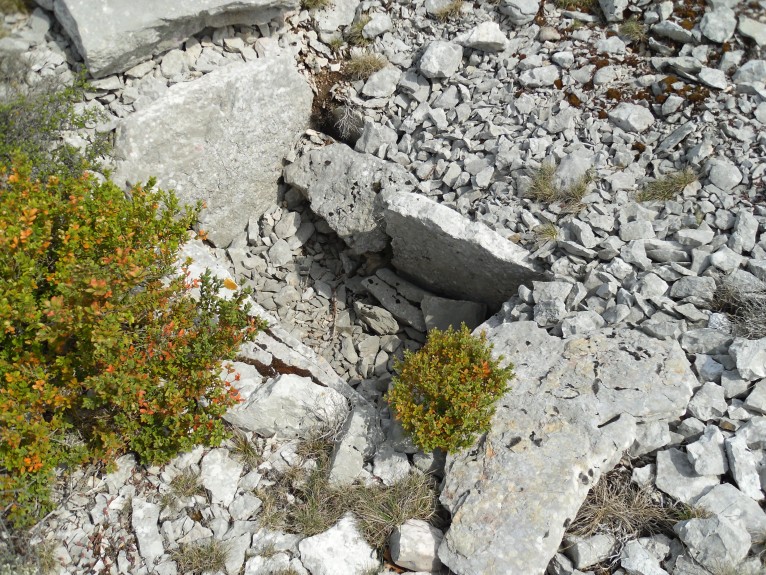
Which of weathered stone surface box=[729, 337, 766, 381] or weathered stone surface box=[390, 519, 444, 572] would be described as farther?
weathered stone surface box=[729, 337, 766, 381]

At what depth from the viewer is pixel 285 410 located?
17.4 ft

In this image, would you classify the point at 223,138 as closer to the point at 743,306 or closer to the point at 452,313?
the point at 452,313

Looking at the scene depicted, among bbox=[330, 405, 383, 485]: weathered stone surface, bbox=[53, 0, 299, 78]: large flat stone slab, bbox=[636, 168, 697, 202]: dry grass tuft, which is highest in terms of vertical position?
bbox=[53, 0, 299, 78]: large flat stone slab

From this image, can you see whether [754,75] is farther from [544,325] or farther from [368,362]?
[368,362]

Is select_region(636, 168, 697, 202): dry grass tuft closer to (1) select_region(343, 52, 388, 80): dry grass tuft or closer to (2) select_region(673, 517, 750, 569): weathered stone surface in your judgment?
(2) select_region(673, 517, 750, 569): weathered stone surface

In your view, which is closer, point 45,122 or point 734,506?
point 734,506

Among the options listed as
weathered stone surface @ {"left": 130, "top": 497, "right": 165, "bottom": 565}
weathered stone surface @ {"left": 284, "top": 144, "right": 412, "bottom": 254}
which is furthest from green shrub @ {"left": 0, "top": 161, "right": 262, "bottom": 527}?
weathered stone surface @ {"left": 284, "top": 144, "right": 412, "bottom": 254}

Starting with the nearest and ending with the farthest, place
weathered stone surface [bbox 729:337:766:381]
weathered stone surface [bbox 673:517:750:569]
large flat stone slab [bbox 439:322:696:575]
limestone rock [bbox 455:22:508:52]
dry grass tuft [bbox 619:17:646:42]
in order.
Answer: weathered stone surface [bbox 673:517:750:569] < large flat stone slab [bbox 439:322:696:575] < weathered stone surface [bbox 729:337:766:381] < dry grass tuft [bbox 619:17:646:42] < limestone rock [bbox 455:22:508:52]

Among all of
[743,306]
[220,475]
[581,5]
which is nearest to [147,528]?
[220,475]

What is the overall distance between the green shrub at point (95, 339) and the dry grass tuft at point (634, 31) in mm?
5545

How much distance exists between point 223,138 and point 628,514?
572 centimetres

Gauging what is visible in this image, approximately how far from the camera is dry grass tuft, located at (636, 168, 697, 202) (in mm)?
6195

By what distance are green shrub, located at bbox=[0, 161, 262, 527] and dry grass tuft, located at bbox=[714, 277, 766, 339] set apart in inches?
154

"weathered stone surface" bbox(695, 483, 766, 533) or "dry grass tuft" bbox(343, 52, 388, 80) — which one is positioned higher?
"dry grass tuft" bbox(343, 52, 388, 80)
